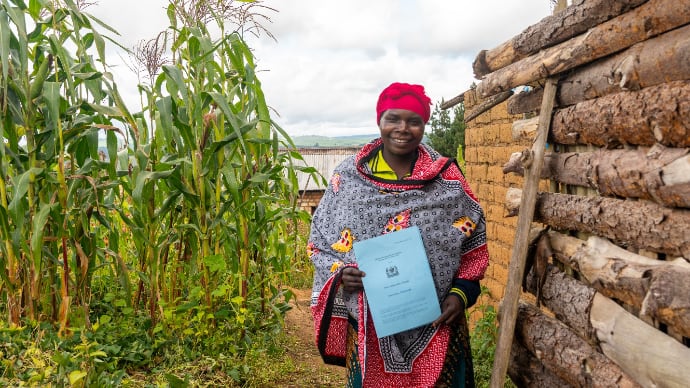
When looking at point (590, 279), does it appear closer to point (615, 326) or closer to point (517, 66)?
point (615, 326)

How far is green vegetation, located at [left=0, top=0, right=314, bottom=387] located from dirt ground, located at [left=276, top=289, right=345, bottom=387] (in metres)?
0.34

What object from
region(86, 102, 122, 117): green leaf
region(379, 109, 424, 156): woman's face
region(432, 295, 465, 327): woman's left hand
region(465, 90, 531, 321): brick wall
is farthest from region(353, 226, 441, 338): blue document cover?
region(465, 90, 531, 321): brick wall

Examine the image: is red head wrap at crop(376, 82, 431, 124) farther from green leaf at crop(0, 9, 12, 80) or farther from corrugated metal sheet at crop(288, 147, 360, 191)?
corrugated metal sheet at crop(288, 147, 360, 191)

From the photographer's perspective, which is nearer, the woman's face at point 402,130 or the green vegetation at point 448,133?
the woman's face at point 402,130

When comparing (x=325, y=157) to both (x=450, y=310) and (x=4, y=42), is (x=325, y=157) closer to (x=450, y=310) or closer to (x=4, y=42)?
(x=4, y=42)

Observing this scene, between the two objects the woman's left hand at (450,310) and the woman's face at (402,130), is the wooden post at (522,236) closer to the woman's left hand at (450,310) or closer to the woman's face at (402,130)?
the woman's left hand at (450,310)

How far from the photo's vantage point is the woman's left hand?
2.75m

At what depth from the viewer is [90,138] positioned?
3867 mm

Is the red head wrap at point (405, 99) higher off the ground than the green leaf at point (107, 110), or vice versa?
the green leaf at point (107, 110)

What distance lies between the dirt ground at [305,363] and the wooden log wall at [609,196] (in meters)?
1.69

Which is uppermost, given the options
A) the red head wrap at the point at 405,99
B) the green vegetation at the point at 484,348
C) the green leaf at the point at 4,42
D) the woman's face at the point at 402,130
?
the green leaf at the point at 4,42

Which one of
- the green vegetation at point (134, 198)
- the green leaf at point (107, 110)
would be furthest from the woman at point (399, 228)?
the green leaf at point (107, 110)

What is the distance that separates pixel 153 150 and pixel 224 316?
114 centimetres

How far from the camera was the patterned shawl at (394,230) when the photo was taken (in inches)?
111
